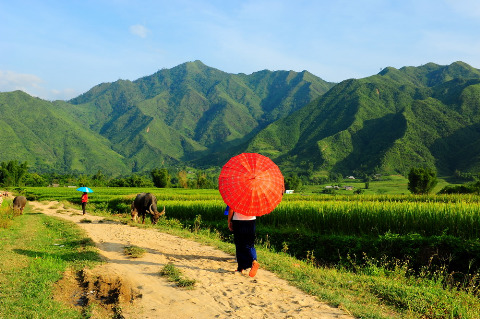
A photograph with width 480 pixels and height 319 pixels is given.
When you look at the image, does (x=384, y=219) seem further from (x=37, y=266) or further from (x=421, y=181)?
(x=421, y=181)

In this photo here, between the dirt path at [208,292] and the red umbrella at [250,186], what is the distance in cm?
158

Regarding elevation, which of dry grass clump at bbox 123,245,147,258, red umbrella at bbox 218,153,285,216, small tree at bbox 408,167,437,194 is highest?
red umbrella at bbox 218,153,285,216

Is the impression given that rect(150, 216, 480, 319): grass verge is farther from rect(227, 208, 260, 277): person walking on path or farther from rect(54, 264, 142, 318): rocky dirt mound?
rect(54, 264, 142, 318): rocky dirt mound

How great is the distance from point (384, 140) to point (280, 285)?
132050mm

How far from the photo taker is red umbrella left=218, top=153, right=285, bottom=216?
617cm

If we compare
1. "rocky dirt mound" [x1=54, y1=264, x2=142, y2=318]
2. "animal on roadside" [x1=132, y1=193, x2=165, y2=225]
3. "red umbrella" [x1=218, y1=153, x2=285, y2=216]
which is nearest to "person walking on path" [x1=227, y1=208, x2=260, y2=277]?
"red umbrella" [x1=218, y1=153, x2=285, y2=216]

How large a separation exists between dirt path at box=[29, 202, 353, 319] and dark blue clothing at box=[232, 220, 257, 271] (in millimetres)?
434

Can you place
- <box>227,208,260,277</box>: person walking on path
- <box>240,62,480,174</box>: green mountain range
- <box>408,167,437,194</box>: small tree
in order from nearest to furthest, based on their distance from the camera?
<box>227,208,260,277</box>: person walking on path < <box>408,167,437,194</box>: small tree < <box>240,62,480,174</box>: green mountain range

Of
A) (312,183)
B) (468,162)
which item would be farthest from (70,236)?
(468,162)

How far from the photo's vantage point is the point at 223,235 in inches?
612

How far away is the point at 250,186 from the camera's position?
619 cm

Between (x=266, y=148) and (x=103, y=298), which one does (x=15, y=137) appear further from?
(x=103, y=298)

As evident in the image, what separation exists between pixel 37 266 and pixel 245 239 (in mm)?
5104

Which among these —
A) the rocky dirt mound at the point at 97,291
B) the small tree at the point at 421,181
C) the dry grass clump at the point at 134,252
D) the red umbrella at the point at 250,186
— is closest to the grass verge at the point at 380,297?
the red umbrella at the point at 250,186
